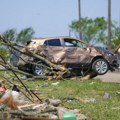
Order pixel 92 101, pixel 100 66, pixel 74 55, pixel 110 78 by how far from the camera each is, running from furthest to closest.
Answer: pixel 110 78 < pixel 100 66 < pixel 74 55 < pixel 92 101

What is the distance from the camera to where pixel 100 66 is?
19656 mm

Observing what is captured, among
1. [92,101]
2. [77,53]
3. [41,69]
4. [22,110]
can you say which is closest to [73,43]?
[77,53]

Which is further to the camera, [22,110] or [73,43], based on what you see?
[73,43]

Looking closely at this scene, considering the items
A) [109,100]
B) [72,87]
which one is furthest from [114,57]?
[109,100]

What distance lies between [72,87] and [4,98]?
6478 millimetres

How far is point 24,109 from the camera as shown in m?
7.56

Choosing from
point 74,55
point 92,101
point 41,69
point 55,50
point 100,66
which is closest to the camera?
point 92,101

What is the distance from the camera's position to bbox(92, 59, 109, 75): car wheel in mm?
19484

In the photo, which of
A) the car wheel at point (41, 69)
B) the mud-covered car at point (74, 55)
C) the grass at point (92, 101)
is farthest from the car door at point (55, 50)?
the grass at point (92, 101)

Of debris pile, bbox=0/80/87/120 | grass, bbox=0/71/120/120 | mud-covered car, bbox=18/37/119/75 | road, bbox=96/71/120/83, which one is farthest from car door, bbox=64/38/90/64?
debris pile, bbox=0/80/87/120

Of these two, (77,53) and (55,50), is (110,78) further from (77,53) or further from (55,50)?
(55,50)

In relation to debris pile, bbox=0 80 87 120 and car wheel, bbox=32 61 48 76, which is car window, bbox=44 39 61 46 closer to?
car wheel, bbox=32 61 48 76

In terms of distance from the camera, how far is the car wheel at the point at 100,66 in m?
19.5

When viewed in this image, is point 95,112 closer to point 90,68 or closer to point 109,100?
point 109,100
